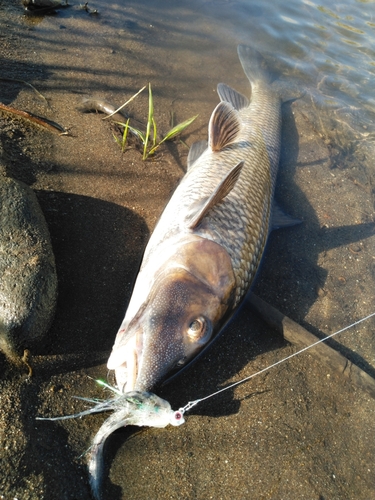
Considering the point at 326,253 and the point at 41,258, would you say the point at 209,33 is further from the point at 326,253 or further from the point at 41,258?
the point at 41,258

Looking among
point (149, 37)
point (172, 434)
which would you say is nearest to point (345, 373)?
point (172, 434)

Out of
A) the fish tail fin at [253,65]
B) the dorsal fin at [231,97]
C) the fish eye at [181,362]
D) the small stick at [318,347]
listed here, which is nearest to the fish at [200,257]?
the fish eye at [181,362]

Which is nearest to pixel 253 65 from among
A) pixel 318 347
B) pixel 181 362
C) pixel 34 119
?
pixel 34 119

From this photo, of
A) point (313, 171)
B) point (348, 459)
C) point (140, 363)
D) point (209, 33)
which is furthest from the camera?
point (209, 33)

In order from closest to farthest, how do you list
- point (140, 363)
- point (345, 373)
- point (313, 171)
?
point (140, 363)
point (345, 373)
point (313, 171)

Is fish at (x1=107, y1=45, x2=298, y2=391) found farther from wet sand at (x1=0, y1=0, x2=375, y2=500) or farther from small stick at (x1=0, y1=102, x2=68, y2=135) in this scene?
small stick at (x1=0, y1=102, x2=68, y2=135)

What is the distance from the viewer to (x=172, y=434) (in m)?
2.54

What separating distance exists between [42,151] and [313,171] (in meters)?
3.45

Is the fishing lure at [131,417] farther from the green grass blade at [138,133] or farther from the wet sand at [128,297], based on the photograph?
the green grass blade at [138,133]

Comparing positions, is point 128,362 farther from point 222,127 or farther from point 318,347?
point 222,127

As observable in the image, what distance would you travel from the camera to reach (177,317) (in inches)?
95.2

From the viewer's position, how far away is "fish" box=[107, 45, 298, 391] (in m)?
2.32

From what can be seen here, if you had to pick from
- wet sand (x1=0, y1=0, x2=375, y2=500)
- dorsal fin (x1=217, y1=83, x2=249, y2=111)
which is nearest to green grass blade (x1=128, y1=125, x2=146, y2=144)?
wet sand (x1=0, y1=0, x2=375, y2=500)

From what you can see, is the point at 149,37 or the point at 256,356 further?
the point at 149,37
